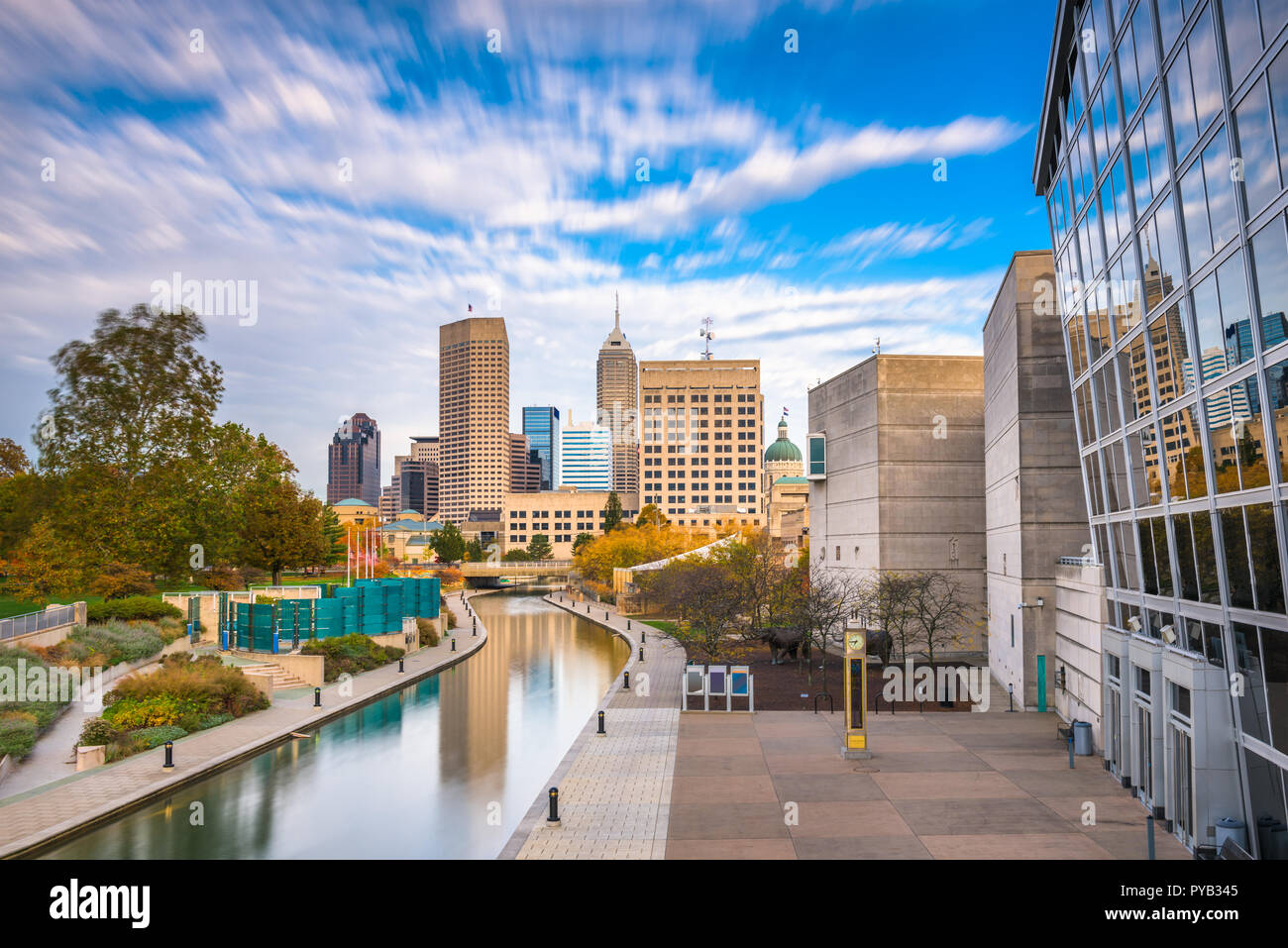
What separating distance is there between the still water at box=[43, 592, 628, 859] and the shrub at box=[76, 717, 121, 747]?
1682mm

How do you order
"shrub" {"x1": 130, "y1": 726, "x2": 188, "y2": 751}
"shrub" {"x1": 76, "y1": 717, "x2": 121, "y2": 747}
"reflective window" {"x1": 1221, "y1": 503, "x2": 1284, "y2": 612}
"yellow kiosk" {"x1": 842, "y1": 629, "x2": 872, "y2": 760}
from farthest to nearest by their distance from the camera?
"shrub" {"x1": 130, "y1": 726, "x2": 188, "y2": 751} < "shrub" {"x1": 76, "y1": 717, "x2": 121, "y2": 747} < "yellow kiosk" {"x1": 842, "y1": 629, "x2": 872, "y2": 760} < "reflective window" {"x1": 1221, "y1": 503, "x2": 1284, "y2": 612}

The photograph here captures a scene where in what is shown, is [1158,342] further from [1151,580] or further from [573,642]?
[573,642]

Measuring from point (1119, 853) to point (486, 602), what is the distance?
2980 inches

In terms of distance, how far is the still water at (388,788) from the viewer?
15852mm

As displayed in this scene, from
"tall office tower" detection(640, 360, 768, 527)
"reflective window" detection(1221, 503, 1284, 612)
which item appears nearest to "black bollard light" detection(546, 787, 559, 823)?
"reflective window" detection(1221, 503, 1284, 612)

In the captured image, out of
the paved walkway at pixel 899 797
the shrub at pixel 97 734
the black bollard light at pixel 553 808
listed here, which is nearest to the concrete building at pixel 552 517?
the paved walkway at pixel 899 797

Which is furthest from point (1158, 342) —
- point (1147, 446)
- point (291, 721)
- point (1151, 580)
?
point (291, 721)

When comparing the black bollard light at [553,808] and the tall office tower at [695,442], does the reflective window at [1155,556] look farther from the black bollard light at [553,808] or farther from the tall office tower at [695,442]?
the tall office tower at [695,442]

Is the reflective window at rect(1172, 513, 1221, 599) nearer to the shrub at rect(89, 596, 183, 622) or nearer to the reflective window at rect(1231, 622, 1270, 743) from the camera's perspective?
the reflective window at rect(1231, 622, 1270, 743)

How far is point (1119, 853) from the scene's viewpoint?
13484 mm

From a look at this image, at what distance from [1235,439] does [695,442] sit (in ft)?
477

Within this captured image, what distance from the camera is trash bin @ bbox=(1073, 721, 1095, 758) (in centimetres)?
2028

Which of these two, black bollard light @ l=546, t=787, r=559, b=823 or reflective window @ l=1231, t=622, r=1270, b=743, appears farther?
black bollard light @ l=546, t=787, r=559, b=823

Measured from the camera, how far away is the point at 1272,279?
10.7 m
